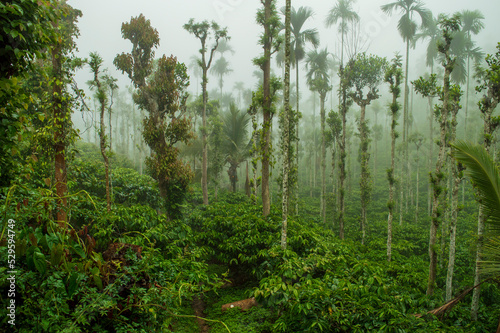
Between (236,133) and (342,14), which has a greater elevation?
(342,14)

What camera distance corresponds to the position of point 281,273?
18.5 ft

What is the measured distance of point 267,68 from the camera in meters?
9.52

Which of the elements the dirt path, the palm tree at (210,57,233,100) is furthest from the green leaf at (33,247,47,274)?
the palm tree at (210,57,233,100)

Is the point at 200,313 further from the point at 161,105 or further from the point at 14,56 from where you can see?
the point at 161,105

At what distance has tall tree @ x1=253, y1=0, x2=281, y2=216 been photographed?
9039 millimetres

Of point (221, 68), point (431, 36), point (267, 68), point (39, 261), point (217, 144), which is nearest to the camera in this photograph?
point (39, 261)

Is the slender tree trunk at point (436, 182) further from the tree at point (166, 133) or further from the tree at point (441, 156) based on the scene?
the tree at point (166, 133)

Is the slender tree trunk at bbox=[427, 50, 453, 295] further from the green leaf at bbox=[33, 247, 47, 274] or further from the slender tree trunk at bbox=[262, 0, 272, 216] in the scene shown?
the green leaf at bbox=[33, 247, 47, 274]

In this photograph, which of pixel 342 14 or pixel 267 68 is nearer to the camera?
pixel 267 68

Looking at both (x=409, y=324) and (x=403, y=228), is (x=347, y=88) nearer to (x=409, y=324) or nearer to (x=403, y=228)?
(x=403, y=228)

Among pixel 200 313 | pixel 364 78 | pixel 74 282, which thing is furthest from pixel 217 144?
pixel 74 282

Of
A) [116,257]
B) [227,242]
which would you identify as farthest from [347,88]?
[116,257]

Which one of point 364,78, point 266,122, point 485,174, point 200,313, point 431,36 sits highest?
point 431,36

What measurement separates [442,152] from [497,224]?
382cm
